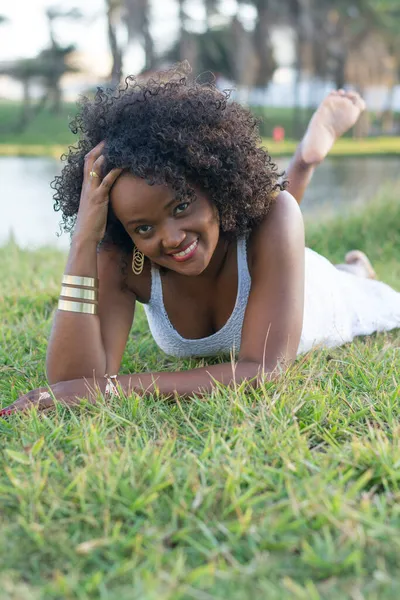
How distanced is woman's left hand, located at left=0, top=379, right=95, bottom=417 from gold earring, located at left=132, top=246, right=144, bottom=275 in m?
0.50

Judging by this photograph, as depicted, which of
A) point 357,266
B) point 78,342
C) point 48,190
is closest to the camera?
point 78,342

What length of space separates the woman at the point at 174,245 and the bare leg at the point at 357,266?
5.18 feet

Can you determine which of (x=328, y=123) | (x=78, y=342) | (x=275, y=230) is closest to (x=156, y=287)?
(x=78, y=342)

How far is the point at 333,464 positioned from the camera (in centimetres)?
179

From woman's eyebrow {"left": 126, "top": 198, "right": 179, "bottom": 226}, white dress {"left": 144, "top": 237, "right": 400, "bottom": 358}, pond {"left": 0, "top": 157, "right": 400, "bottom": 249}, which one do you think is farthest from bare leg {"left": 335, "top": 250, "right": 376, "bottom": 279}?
pond {"left": 0, "top": 157, "right": 400, "bottom": 249}

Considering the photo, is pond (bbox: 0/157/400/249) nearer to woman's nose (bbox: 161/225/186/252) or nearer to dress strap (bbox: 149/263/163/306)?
dress strap (bbox: 149/263/163/306)

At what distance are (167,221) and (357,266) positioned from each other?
7.57ft

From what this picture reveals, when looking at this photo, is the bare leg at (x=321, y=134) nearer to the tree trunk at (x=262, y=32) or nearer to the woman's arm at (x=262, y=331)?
the woman's arm at (x=262, y=331)

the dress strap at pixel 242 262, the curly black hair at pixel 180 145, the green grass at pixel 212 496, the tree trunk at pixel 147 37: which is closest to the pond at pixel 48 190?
the curly black hair at pixel 180 145

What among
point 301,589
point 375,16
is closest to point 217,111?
point 301,589

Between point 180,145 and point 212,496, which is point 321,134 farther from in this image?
point 212,496

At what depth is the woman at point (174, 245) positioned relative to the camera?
226 centimetres

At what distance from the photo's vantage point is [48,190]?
503 inches

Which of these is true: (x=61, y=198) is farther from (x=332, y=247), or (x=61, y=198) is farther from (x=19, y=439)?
(x=332, y=247)
